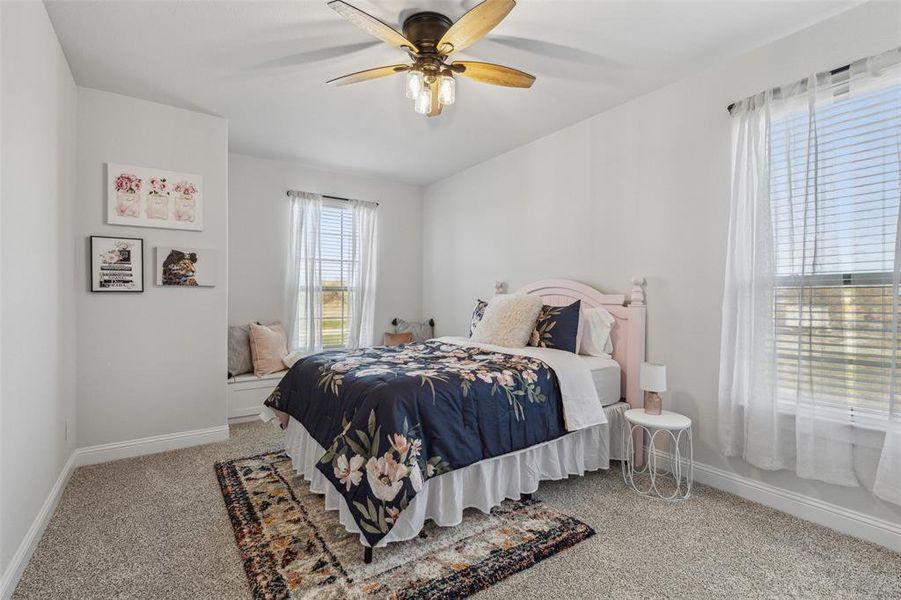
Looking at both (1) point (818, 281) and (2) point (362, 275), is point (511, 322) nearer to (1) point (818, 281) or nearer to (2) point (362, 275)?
(1) point (818, 281)

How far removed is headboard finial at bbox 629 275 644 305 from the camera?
3.02m

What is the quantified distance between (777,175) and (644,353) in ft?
4.39

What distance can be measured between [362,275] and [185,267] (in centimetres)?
204

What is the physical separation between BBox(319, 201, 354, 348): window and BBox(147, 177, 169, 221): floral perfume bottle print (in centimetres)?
172

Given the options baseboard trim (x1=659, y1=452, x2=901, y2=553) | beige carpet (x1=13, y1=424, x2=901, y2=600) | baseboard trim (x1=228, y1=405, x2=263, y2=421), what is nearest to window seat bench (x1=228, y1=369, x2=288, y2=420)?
baseboard trim (x1=228, y1=405, x2=263, y2=421)

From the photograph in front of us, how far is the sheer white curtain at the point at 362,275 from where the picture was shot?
16.5 feet

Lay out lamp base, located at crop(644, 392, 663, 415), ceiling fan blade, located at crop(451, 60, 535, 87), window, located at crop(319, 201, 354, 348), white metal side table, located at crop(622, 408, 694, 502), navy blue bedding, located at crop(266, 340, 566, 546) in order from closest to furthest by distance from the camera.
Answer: navy blue bedding, located at crop(266, 340, 566, 546) → ceiling fan blade, located at crop(451, 60, 535, 87) → white metal side table, located at crop(622, 408, 694, 502) → lamp base, located at crop(644, 392, 663, 415) → window, located at crop(319, 201, 354, 348)

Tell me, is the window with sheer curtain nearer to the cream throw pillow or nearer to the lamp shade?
the cream throw pillow

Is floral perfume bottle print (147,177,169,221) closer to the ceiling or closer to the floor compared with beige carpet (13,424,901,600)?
closer to the ceiling

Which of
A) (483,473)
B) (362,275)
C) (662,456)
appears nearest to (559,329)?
(662,456)

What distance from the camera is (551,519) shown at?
7.37 ft

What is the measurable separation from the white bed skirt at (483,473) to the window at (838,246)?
1.08 m

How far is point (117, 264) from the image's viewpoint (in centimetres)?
306

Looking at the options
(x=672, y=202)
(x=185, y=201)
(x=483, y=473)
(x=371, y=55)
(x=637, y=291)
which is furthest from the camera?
(x=185, y=201)
